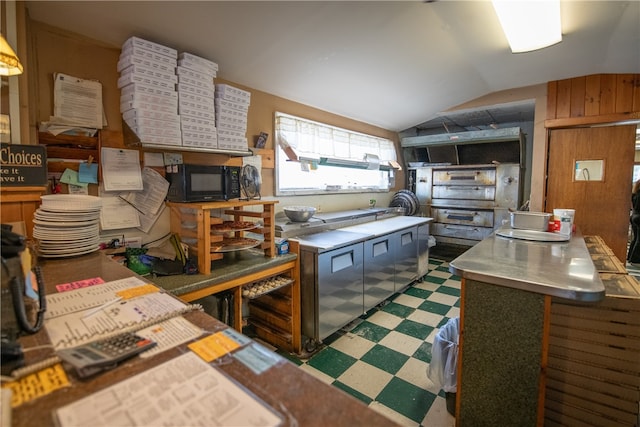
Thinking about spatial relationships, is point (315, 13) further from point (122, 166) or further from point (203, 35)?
point (122, 166)

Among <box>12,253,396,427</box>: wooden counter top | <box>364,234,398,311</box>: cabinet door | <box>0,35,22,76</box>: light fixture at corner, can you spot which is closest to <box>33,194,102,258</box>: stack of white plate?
<box>0,35,22,76</box>: light fixture at corner

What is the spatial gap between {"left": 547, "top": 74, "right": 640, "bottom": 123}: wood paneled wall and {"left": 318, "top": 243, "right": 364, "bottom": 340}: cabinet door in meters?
2.99

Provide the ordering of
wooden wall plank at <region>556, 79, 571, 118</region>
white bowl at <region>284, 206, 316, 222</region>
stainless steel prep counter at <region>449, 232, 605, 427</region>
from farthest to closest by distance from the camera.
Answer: wooden wall plank at <region>556, 79, 571, 118</region> → white bowl at <region>284, 206, 316, 222</region> → stainless steel prep counter at <region>449, 232, 605, 427</region>

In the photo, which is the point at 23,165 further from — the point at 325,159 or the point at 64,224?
the point at 325,159

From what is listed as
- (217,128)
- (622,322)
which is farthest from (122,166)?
(622,322)

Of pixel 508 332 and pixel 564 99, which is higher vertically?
pixel 564 99

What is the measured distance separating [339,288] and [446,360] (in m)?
0.96

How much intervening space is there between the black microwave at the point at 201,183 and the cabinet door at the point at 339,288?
2.73 feet

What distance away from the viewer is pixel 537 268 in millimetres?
1513

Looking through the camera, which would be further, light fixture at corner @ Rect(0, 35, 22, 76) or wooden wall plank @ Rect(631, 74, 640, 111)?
wooden wall plank @ Rect(631, 74, 640, 111)

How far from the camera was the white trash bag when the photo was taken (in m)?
1.78

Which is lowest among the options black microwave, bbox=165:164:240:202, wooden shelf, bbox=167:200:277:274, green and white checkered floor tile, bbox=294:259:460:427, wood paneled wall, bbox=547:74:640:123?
green and white checkered floor tile, bbox=294:259:460:427

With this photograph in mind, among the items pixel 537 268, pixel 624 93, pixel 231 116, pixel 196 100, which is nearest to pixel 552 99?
pixel 624 93

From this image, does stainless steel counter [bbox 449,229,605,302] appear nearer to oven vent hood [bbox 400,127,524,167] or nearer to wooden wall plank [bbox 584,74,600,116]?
wooden wall plank [bbox 584,74,600,116]
